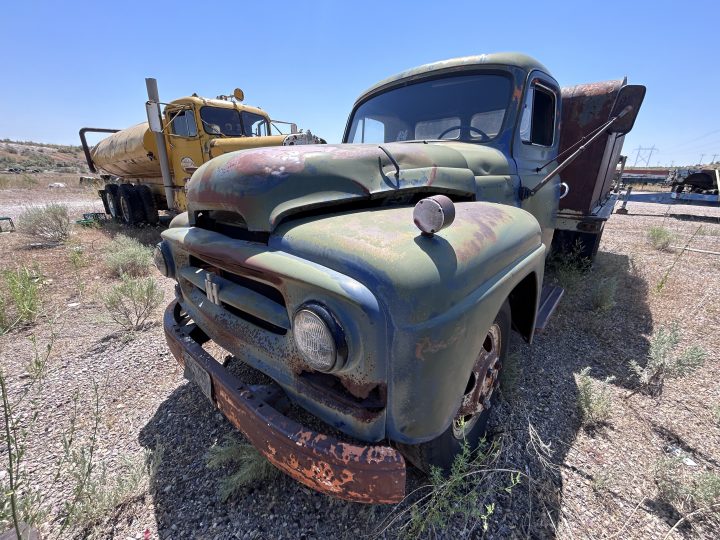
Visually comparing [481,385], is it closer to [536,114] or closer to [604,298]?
[536,114]

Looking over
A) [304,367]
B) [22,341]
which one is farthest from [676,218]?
[22,341]

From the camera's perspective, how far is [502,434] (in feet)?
7.07

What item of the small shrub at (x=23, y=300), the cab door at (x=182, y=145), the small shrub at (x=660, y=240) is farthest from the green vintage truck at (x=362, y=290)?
the cab door at (x=182, y=145)

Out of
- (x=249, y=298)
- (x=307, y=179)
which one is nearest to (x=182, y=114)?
(x=307, y=179)

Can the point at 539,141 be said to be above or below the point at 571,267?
above

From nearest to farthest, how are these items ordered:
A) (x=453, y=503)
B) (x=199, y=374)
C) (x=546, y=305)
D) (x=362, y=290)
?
(x=362, y=290) → (x=453, y=503) → (x=199, y=374) → (x=546, y=305)

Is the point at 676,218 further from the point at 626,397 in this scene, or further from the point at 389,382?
the point at 389,382

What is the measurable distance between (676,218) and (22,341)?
1742 cm

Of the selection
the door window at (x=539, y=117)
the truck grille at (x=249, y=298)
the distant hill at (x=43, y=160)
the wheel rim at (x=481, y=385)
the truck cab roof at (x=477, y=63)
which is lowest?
the distant hill at (x=43, y=160)

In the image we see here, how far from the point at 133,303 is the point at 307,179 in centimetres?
336

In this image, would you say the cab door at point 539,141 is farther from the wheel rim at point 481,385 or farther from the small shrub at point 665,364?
the wheel rim at point 481,385

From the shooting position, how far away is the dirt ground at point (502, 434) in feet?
5.78

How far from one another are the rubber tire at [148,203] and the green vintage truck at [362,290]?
864cm

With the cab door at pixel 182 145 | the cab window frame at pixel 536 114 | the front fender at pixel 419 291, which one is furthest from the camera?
the cab door at pixel 182 145
